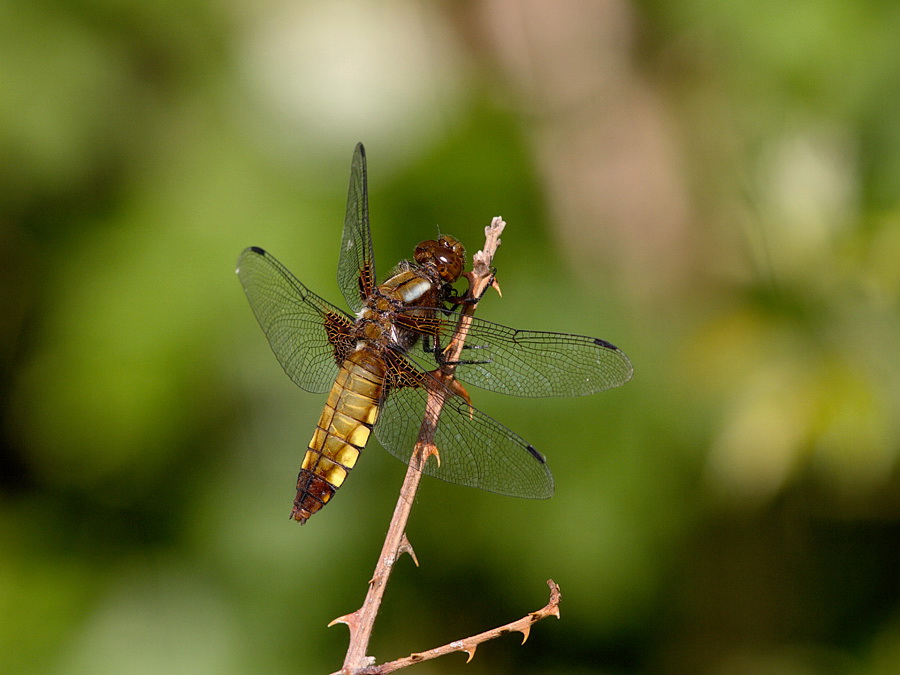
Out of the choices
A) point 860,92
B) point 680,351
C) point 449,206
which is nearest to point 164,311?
point 449,206

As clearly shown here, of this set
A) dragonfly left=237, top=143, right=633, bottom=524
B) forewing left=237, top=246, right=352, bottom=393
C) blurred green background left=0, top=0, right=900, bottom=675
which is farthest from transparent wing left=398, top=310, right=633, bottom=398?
blurred green background left=0, top=0, right=900, bottom=675

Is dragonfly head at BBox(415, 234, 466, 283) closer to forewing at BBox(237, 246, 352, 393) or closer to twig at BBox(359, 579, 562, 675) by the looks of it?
forewing at BBox(237, 246, 352, 393)

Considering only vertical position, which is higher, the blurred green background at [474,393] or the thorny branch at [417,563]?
the blurred green background at [474,393]

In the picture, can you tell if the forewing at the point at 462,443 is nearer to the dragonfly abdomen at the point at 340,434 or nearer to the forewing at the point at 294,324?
the dragonfly abdomen at the point at 340,434

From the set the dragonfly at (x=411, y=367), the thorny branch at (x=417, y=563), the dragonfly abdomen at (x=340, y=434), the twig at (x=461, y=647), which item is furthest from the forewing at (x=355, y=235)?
the twig at (x=461, y=647)

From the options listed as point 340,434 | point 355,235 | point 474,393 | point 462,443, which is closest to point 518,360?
point 462,443
